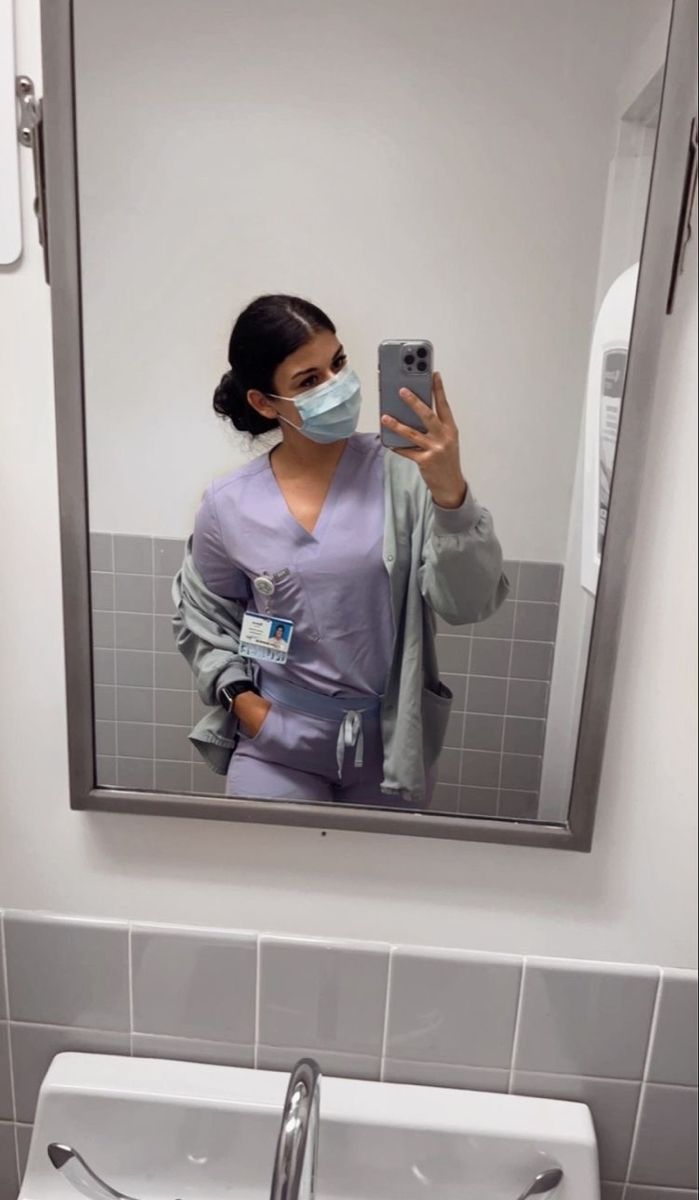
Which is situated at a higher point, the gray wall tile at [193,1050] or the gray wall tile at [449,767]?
the gray wall tile at [449,767]

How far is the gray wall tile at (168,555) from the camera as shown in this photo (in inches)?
28.7

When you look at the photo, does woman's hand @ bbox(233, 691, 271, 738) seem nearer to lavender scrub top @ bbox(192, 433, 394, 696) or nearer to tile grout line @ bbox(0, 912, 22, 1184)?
lavender scrub top @ bbox(192, 433, 394, 696)

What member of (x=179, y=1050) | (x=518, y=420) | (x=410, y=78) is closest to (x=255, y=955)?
(x=179, y=1050)

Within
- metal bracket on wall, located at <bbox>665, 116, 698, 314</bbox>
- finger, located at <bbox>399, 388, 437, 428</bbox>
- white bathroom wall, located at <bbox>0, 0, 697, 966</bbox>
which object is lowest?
white bathroom wall, located at <bbox>0, 0, 697, 966</bbox>

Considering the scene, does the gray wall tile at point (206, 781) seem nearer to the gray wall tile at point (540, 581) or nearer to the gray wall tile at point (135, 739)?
the gray wall tile at point (135, 739)

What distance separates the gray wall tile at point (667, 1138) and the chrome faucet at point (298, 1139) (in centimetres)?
35

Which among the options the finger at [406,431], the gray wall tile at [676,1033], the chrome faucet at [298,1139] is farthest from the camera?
the gray wall tile at [676,1033]

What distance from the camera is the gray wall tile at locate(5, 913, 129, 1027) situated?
2.66ft

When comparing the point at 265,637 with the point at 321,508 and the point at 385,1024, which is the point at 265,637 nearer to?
the point at 321,508

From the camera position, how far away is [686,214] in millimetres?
633

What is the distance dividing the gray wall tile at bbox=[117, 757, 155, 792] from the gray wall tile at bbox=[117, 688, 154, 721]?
0.04 m

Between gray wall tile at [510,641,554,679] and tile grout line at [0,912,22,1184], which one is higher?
gray wall tile at [510,641,554,679]

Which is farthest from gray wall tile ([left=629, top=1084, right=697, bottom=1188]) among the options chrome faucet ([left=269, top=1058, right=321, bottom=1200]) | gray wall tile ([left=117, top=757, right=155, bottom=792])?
gray wall tile ([left=117, top=757, right=155, bottom=792])

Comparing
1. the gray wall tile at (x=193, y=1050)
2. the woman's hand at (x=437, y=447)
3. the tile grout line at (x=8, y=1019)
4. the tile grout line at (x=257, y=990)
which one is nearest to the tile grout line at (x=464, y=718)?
the woman's hand at (x=437, y=447)
